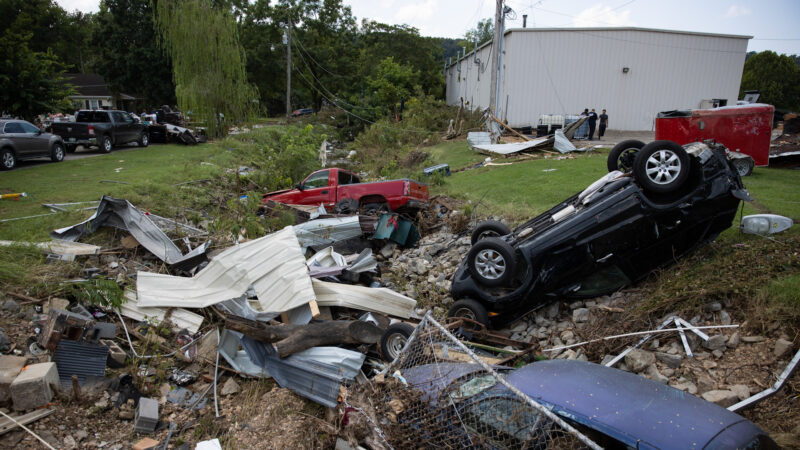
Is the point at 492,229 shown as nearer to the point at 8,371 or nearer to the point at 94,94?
the point at 8,371

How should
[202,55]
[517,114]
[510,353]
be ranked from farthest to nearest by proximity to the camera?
[517,114]
[202,55]
[510,353]

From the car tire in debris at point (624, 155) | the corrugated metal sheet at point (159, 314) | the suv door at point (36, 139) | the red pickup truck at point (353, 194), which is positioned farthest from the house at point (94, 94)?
the car tire in debris at point (624, 155)

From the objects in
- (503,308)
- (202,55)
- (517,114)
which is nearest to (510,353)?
(503,308)

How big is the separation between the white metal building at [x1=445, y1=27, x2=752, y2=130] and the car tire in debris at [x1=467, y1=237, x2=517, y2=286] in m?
21.3

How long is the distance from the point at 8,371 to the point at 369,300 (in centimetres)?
424

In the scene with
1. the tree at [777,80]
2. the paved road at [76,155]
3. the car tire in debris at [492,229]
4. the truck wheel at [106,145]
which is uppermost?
→ the tree at [777,80]

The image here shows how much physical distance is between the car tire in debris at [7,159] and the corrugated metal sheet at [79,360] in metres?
12.4

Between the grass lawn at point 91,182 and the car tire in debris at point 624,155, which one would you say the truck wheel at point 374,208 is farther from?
the car tire in debris at point 624,155

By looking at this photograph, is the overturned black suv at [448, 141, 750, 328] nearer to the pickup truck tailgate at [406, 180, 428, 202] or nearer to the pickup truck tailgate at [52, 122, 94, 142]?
the pickup truck tailgate at [406, 180, 428, 202]

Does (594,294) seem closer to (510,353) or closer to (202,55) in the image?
(510,353)

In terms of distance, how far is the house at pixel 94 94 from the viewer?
1752 inches

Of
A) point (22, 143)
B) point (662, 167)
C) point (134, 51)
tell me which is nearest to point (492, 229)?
point (662, 167)

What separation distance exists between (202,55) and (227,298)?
21218mm

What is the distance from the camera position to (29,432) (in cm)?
425
